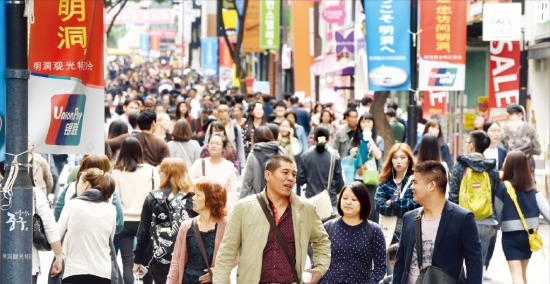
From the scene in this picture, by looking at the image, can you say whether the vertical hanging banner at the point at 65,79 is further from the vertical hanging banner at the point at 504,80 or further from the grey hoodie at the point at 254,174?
the vertical hanging banner at the point at 504,80

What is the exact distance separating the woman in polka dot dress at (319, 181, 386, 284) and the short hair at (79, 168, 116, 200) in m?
1.85

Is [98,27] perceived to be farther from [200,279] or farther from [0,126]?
[200,279]

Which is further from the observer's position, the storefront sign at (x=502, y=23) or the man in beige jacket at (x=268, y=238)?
the storefront sign at (x=502, y=23)

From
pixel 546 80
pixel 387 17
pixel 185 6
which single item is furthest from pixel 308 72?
pixel 185 6

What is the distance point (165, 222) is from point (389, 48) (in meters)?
8.25

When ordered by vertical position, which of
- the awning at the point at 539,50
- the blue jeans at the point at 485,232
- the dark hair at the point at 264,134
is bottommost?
the blue jeans at the point at 485,232

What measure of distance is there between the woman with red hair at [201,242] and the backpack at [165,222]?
96 cm

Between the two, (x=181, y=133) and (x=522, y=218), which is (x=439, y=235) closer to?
(x=522, y=218)

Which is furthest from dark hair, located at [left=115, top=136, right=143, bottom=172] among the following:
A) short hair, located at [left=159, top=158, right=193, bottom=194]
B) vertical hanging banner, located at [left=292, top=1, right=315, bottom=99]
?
vertical hanging banner, located at [left=292, top=1, right=315, bottom=99]

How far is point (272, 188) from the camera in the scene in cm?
741

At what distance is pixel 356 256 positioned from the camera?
27.9 feet

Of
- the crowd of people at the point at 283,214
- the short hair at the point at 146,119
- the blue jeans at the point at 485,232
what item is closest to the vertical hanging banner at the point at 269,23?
the crowd of people at the point at 283,214

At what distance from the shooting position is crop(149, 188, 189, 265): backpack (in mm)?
9695

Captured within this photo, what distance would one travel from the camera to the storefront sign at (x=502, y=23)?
19.5m
